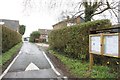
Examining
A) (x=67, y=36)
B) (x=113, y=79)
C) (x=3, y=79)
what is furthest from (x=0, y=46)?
(x=113, y=79)

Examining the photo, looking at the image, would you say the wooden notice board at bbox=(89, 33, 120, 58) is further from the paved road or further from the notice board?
the paved road

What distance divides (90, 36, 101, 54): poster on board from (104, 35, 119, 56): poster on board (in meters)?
0.56

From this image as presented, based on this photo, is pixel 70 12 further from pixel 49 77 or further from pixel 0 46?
pixel 49 77

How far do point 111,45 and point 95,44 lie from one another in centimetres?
155

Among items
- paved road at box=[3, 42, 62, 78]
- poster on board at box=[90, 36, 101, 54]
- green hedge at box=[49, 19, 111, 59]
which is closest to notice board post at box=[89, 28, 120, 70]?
poster on board at box=[90, 36, 101, 54]

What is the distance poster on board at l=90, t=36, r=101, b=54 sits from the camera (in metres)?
9.13

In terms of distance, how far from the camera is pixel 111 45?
808cm

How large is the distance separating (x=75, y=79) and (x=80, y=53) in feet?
13.2

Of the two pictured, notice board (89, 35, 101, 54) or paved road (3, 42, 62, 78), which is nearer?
notice board (89, 35, 101, 54)

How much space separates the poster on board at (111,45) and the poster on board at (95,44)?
0.56 m

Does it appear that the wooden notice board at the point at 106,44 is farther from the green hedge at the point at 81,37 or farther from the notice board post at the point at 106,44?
the green hedge at the point at 81,37

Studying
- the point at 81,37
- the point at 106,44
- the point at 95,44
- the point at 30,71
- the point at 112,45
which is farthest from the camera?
the point at 81,37

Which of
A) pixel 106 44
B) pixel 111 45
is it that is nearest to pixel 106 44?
pixel 106 44

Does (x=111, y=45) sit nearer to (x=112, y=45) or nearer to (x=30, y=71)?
(x=112, y=45)
